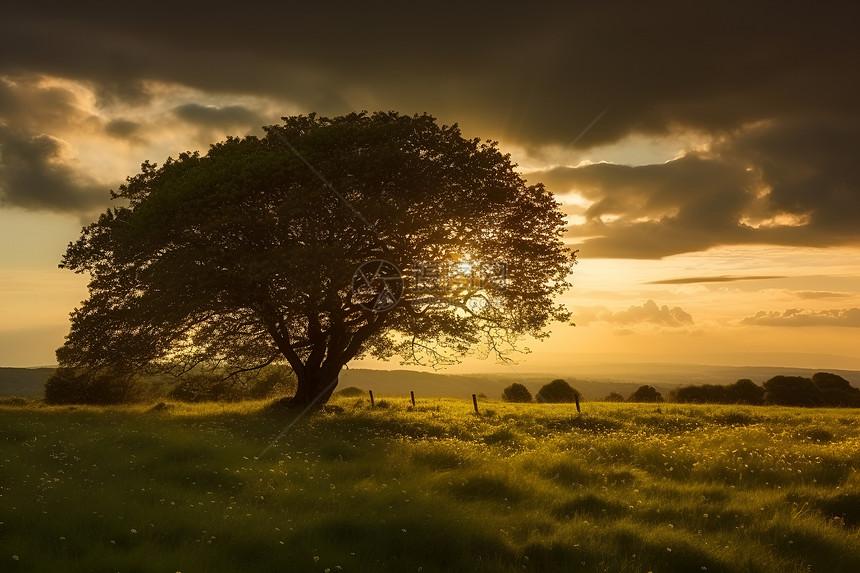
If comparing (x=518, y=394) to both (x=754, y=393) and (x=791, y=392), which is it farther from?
(x=791, y=392)

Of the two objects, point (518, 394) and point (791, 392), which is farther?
point (518, 394)

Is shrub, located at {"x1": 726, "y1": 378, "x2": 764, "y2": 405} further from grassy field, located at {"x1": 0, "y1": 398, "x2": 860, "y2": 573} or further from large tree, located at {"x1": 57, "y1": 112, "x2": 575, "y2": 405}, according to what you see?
grassy field, located at {"x1": 0, "y1": 398, "x2": 860, "y2": 573}

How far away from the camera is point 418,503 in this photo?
45.0 ft

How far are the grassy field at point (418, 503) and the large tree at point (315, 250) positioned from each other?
889 cm

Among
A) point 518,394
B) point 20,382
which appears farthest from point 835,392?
point 20,382

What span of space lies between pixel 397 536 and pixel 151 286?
80.7 ft

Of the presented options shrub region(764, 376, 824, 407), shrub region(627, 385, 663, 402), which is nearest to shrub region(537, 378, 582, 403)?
shrub region(627, 385, 663, 402)

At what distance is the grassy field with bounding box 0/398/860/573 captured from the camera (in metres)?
11.4

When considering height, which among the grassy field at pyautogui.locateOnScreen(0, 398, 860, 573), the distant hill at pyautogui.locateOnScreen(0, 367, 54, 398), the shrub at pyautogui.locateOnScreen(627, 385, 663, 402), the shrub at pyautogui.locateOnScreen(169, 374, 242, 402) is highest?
the distant hill at pyautogui.locateOnScreen(0, 367, 54, 398)

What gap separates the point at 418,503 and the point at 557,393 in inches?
1683

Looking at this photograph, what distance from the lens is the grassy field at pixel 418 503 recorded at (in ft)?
37.3

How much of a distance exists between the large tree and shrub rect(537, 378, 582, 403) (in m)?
19.0

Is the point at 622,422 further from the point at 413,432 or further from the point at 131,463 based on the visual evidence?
the point at 131,463

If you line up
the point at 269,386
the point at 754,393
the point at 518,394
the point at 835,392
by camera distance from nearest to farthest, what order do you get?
the point at 754,393 < the point at 835,392 < the point at 518,394 < the point at 269,386
